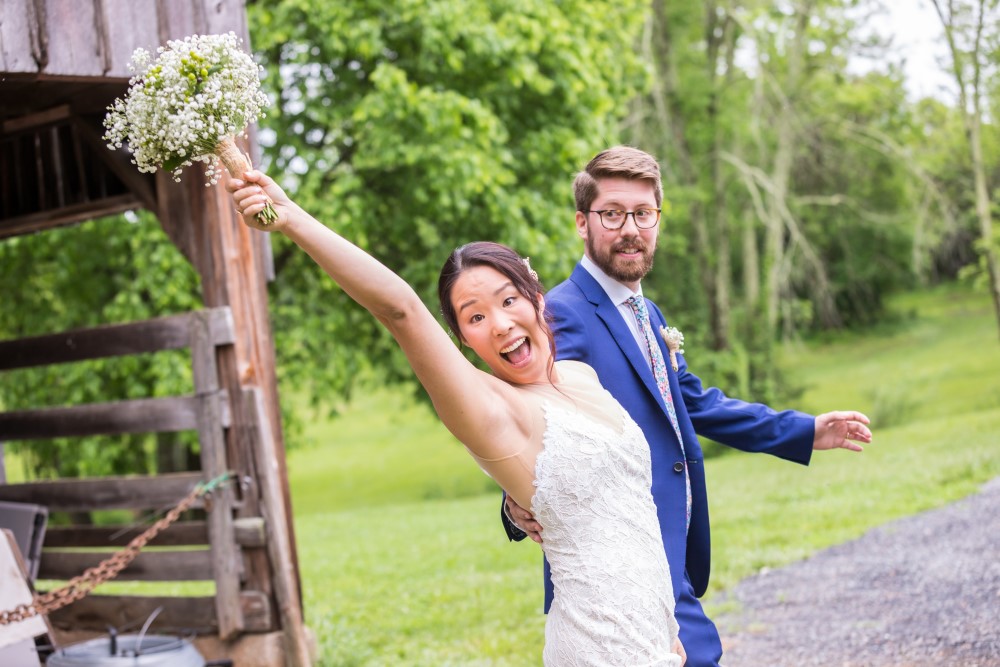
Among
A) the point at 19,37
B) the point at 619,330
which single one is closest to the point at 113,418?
the point at 19,37

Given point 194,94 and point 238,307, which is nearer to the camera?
point 194,94

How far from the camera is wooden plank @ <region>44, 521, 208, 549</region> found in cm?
670

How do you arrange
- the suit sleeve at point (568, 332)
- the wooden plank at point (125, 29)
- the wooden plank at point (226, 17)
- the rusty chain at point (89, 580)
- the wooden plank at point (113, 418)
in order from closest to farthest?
the suit sleeve at point (568, 332), the rusty chain at point (89, 580), the wooden plank at point (125, 29), the wooden plank at point (226, 17), the wooden plank at point (113, 418)

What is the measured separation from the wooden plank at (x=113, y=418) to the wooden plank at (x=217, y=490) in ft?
0.20

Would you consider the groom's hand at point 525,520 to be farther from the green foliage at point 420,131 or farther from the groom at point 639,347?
the green foliage at point 420,131

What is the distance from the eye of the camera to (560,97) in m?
15.2

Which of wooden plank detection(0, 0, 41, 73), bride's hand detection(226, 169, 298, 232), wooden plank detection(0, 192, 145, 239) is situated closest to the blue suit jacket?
bride's hand detection(226, 169, 298, 232)

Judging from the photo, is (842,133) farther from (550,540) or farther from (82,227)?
(550,540)

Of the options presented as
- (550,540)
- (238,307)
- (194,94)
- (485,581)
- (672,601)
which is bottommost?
(485,581)

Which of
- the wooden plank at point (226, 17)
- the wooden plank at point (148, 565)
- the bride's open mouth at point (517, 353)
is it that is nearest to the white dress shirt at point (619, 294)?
the bride's open mouth at point (517, 353)

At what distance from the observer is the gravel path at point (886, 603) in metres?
6.09

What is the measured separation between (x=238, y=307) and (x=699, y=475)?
3371 millimetres

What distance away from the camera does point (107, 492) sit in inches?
262

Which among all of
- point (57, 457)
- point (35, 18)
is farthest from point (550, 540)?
point (57, 457)
